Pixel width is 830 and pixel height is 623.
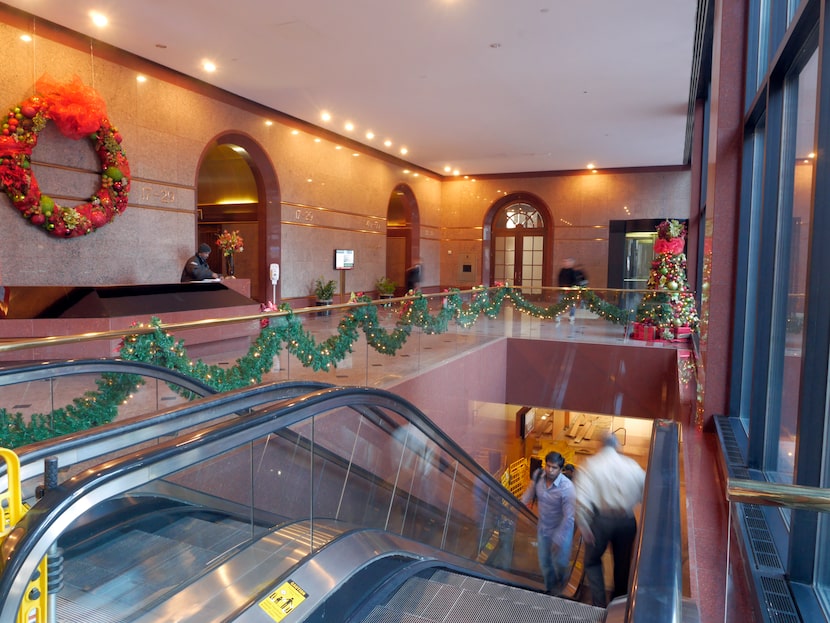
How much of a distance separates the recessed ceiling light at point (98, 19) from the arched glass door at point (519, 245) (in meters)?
15.0

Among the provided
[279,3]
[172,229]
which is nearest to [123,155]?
[172,229]

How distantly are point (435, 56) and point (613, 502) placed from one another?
298 inches

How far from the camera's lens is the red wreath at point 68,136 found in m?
8.01

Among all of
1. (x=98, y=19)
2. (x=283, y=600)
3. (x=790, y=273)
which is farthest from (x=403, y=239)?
(x=283, y=600)

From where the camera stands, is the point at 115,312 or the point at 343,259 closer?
the point at 115,312

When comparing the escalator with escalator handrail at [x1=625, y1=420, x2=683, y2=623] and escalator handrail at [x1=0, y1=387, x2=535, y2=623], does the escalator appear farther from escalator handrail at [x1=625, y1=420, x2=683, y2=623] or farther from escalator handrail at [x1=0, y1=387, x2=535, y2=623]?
escalator handrail at [x1=625, y1=420, x2=683, y2=623]

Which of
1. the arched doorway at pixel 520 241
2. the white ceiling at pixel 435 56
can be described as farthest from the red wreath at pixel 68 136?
the arched doorway at pixel 520 241

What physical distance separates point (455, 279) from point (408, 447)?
1756 cm

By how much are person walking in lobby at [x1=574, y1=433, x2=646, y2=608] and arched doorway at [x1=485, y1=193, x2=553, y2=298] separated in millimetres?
17109

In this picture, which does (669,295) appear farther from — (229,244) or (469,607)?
(469,607)

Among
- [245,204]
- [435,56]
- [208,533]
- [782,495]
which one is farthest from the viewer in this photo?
[245,204]

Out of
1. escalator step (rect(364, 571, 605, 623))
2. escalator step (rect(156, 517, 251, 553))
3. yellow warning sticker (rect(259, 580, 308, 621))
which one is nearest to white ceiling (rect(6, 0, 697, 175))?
escalator step (rect(156, 517, 251, 553))

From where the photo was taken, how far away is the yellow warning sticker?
2.13 meters

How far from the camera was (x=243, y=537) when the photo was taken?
2.43 meters
